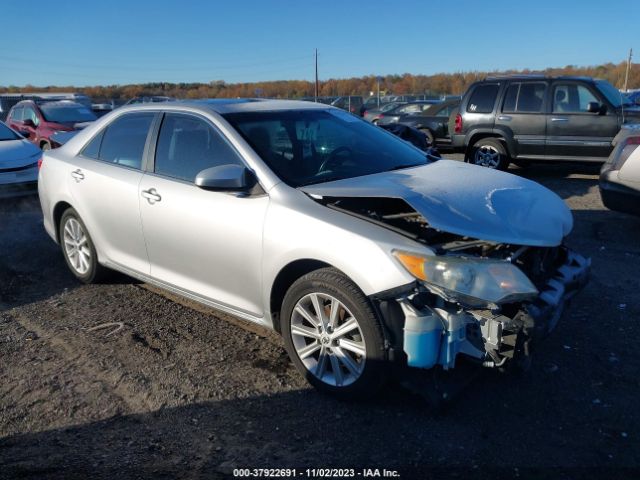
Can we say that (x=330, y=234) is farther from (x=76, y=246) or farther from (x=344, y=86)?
(x=344, y=86)

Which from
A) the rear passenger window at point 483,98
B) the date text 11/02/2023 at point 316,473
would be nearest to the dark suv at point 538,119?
the rear passenger window at point 483,98

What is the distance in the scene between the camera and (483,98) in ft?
35.7

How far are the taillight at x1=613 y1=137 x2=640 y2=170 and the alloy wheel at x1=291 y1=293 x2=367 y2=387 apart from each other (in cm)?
465

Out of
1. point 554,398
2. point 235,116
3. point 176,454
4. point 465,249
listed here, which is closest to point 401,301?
point 465,249

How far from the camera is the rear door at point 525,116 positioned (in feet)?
33.6

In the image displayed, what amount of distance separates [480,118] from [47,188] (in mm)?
7944

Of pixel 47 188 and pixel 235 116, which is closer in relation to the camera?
pixel 235 116

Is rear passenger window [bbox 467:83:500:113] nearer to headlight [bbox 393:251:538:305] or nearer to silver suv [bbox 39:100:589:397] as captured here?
silver suv [bbox 39:100:589:397]

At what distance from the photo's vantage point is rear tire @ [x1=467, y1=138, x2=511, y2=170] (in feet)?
34.9

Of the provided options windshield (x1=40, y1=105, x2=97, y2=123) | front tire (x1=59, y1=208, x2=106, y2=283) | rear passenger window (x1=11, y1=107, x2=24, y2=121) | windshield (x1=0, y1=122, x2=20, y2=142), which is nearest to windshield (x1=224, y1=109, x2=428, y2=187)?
front tire (x1=59, y1=208, x2=106, y2=283)

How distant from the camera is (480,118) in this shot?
10805 mm

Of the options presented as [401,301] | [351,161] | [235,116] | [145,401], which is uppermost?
[235,116]

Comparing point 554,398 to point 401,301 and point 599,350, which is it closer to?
point 599,350

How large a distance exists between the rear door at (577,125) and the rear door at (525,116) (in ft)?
0.51
